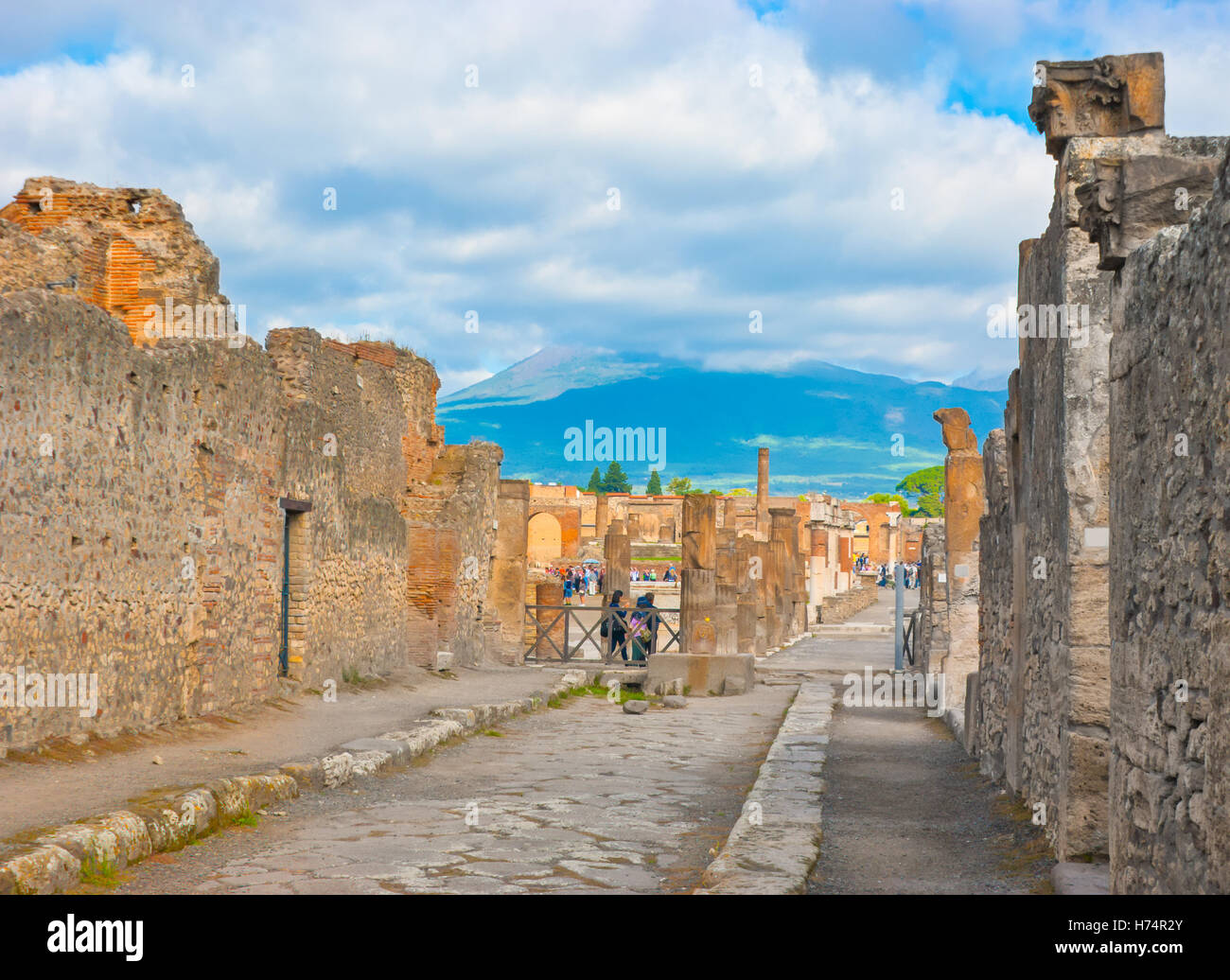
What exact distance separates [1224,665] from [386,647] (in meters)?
13.3

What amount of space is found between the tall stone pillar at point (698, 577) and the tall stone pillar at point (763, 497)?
1484 inches

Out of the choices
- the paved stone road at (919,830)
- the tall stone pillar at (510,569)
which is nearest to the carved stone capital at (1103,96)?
the paved stone road at (919,830)

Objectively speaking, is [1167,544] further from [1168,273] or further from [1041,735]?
[1041,735]

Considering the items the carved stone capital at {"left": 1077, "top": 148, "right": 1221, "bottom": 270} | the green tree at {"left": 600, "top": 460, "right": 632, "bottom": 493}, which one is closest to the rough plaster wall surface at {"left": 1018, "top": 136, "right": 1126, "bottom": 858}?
the carved stone capital at {"left": 1077, "top": 148, "right": 1221, "bottom": 270}

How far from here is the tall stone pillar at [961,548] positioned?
45.4 feet

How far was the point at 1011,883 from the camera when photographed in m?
5.45

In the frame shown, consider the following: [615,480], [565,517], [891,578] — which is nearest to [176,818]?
[891,578]

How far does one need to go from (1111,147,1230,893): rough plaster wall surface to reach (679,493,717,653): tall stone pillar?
42.9 feet

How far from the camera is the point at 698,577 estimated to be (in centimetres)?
1758

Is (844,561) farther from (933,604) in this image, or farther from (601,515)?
(933,604)

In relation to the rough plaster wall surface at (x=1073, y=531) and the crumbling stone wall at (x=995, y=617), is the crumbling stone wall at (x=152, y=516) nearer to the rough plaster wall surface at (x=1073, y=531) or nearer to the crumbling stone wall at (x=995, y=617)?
the rough plaster wall surface at (x=1073, y=531)

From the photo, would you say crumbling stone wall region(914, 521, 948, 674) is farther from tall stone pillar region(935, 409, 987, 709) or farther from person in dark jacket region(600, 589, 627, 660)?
person in dark jacket region(600, 589, 627, 660)

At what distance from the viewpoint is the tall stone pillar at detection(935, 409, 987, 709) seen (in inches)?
545

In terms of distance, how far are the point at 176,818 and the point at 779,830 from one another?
2.95m
